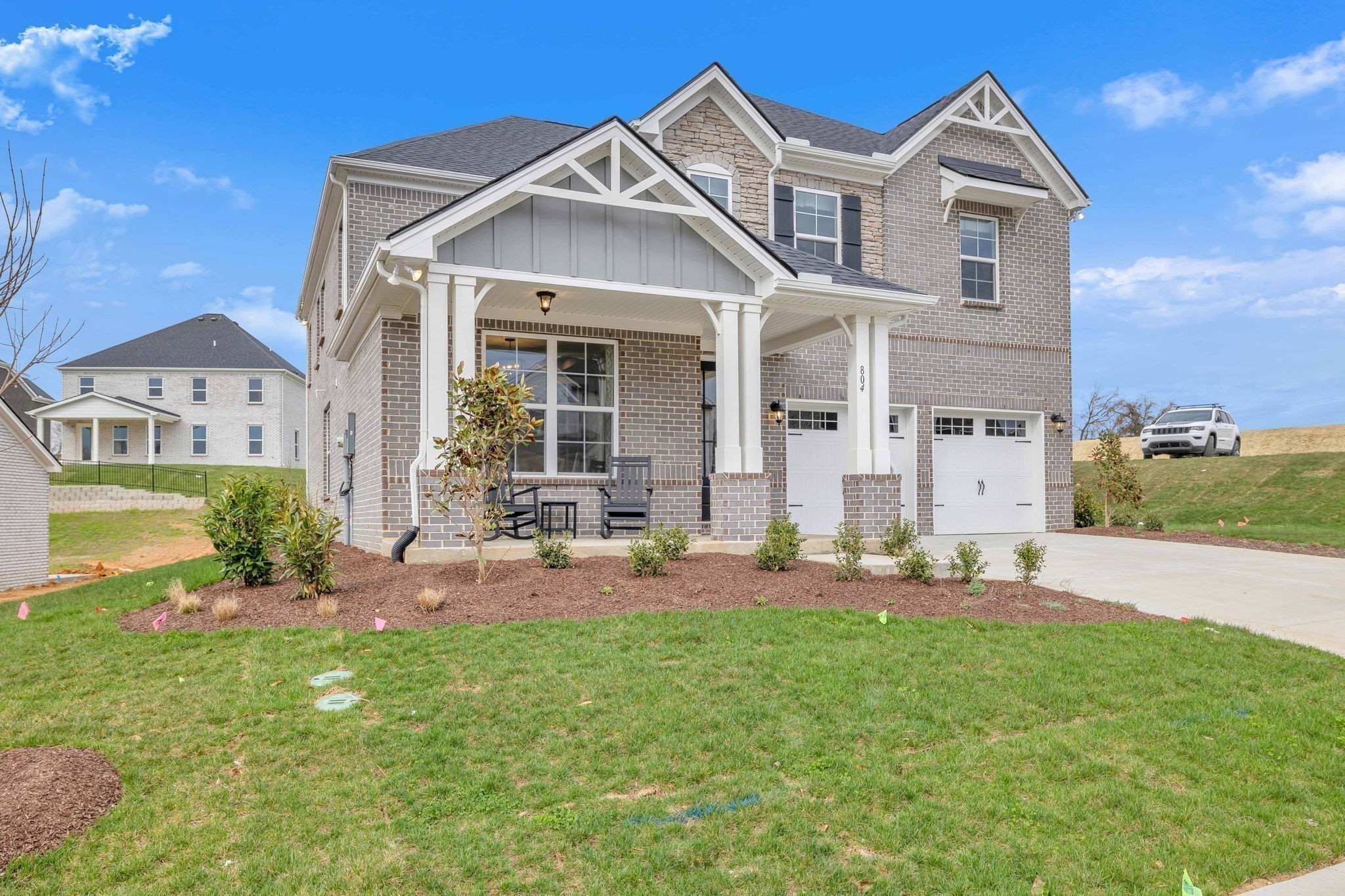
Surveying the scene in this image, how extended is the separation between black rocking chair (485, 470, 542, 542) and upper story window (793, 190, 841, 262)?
6826mm

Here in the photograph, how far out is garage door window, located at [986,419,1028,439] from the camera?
1591 centimetres

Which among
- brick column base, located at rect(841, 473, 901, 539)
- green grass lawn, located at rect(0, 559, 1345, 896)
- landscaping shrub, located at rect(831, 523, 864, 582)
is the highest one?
brick column base, located at rect(841, 473, 901, 539)

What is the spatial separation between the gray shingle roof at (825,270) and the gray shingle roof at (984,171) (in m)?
5.31

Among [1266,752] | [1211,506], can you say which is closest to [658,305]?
[1266,752]

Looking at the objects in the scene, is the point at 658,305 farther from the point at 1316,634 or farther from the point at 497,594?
the point at 1316,634

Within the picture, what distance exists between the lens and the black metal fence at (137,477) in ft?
102

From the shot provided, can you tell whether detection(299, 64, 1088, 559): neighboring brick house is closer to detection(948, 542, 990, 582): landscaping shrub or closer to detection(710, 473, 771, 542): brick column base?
detection(710, 473, 771, 542): brick column base

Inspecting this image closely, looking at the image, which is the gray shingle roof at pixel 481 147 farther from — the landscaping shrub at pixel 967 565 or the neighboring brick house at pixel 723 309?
the landscaping shrub at pixel 967 565

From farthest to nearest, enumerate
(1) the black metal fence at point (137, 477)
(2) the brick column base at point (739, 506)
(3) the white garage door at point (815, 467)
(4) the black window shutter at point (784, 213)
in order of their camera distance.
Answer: (1) the black metal fence at point (137, 477) → (4) the black window shutter at point (784, 213) → (3) the white garage door at point (815, 467) → (2) the brick column base at point (739, 506)

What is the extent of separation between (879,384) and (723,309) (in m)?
2.59

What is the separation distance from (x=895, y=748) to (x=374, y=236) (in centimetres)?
1081

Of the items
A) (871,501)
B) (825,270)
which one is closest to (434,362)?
(825,270)

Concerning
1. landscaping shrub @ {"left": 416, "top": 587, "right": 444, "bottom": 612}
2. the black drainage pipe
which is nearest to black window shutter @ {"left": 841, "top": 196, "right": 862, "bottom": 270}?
the black drainage pipe

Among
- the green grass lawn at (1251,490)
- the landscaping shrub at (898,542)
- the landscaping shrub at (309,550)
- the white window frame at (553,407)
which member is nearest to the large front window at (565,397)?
the white window frame at (553,407)
